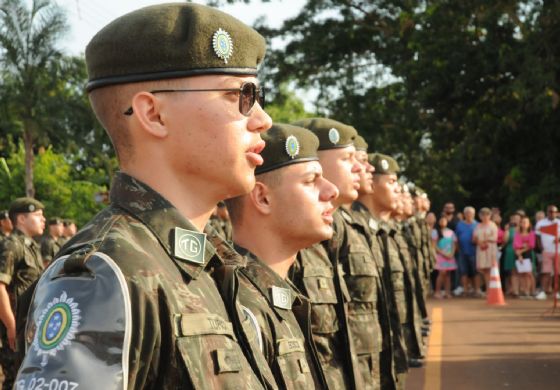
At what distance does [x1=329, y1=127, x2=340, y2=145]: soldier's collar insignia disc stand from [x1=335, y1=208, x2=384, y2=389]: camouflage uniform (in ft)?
2.37

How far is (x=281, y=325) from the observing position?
11.3 feet

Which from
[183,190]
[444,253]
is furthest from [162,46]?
[444,253]

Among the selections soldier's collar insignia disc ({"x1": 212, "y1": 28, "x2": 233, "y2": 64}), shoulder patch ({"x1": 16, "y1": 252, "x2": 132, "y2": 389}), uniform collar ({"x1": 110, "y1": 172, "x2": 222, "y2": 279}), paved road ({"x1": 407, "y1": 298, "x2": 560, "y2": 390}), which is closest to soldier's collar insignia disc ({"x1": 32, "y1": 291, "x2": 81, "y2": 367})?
shoulder patch ({"x1": 16, "y1": 252, "x2": 132, "y2": 389})

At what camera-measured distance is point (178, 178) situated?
2275 millimetres

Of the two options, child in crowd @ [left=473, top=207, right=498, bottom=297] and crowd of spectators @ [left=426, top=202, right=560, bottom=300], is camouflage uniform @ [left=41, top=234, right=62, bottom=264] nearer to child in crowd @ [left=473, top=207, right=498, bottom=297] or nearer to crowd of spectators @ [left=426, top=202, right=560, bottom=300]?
crowd of spectators @ [left=426, top=202, right=560, bottom=300]

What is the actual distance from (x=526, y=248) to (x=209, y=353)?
749 inches

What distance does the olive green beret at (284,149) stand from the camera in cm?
429

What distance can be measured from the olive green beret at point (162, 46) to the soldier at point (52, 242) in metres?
11.5

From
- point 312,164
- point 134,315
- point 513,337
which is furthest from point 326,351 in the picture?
point 513,337

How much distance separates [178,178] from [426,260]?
15.3 meters

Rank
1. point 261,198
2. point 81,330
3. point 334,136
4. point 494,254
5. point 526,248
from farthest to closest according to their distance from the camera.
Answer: point 494,254 < point 526,248 < point 334,136 < point 261,198 < point 81,330

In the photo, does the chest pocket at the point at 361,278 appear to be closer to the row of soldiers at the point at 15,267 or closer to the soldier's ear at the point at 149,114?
the row of soldiers at the point at 15,267

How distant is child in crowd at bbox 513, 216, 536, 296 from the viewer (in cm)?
2022

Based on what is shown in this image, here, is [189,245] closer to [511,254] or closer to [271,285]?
[271,285]
